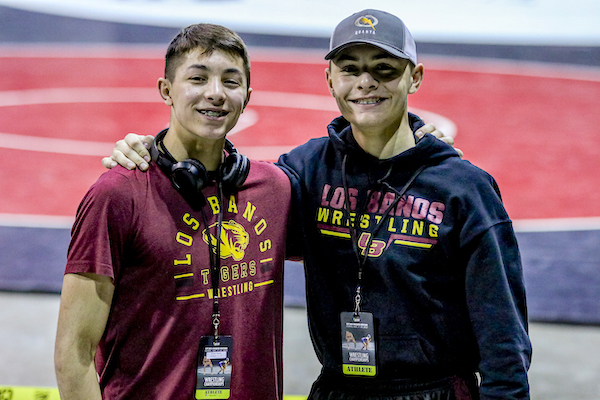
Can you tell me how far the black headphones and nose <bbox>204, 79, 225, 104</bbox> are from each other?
7.4 inches

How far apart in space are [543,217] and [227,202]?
427cm

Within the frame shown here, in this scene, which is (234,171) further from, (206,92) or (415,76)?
(415,76)

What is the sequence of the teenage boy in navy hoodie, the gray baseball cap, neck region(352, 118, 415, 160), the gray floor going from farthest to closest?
the gray floor, neck region(352, 118, 415, 160), the gray baseball cap, the teenage boy in navy hoodie

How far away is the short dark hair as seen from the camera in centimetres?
196

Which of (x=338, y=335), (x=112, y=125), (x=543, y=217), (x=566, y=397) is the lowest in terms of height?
(x=566, y=397)

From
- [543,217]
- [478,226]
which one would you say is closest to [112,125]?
[543,217]

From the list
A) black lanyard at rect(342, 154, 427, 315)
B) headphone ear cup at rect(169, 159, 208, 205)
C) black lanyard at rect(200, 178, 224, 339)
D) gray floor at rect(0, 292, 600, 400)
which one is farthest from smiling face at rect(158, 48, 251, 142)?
gray floor at rect(0, 292, 600, 400)

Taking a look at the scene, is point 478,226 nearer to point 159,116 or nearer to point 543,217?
point 543,217

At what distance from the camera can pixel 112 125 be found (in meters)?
7.91

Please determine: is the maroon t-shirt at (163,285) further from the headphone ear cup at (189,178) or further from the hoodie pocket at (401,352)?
the hoodie pocket at (401,352)

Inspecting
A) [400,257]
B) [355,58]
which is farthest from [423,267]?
[355,58]

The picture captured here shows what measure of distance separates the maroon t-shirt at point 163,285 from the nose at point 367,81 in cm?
55

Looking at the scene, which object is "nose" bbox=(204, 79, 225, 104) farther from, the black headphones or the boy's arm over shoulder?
the boy's arm over shoulder

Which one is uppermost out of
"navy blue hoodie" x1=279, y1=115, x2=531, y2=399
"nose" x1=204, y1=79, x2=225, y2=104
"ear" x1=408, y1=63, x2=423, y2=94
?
"ear" x1=408, y1=63, x2=423, y2=94
